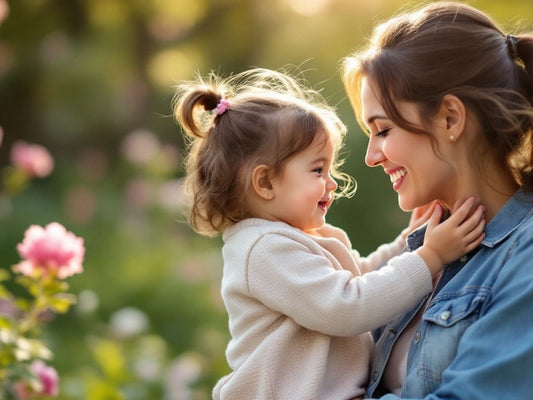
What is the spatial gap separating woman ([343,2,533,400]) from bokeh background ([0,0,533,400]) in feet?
7.19

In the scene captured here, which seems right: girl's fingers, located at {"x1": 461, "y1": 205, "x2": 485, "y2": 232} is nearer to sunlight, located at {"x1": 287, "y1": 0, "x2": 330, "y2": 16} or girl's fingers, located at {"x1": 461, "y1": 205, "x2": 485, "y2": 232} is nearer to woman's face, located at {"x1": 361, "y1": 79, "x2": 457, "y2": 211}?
woman's face, located at {"x1": 361, "y1": 79, "x2": 457, "y2": 211}

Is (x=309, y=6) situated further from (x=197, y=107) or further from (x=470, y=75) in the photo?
(x=470, y=75)

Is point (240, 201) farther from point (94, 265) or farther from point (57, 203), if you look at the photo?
point (57, 203)

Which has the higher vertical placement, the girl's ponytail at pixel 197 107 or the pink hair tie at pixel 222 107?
the girl's ponytail at pixel 197 107

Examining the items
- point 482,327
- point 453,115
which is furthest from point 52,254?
point 482,327

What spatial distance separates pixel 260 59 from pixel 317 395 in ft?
18.1

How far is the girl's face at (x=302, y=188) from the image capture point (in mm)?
2133

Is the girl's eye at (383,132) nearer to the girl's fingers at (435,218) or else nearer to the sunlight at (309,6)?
the girl's fingers at (435,218)

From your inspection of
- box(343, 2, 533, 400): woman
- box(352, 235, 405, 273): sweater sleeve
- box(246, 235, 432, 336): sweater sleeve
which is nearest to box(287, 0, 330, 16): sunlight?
box(352, 235, 405, 273): sweater sleeve

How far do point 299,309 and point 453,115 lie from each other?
55cm

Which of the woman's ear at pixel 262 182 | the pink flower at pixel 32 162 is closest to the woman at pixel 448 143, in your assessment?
the woman's ear at pixel 262 182

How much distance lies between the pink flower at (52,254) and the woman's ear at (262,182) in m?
0.79

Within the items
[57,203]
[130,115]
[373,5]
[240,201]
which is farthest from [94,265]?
[240,201]

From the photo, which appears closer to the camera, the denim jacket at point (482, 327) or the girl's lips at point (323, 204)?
the denim jacket at point (482, 327)
